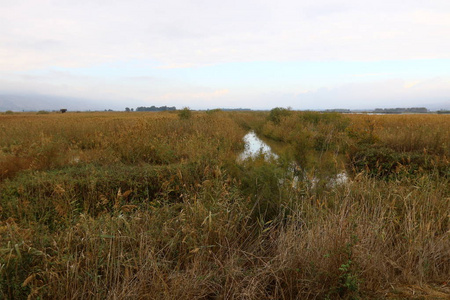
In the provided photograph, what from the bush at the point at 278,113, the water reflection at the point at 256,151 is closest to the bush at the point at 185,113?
the water reflection at the point at 256,151

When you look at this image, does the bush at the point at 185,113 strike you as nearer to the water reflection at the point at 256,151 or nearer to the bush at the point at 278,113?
the water reflection at the point at 256,151

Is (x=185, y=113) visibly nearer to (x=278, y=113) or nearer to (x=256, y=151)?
(x=278, y=113)

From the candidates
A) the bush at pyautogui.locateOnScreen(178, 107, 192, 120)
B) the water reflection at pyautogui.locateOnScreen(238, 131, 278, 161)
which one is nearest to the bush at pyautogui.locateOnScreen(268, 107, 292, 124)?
the bush at pyautogui.locateOnScreen(178, 107, 192, 120)

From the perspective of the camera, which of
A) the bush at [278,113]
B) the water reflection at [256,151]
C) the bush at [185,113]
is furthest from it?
the bush at [278,113]

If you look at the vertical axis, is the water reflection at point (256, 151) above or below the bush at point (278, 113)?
below

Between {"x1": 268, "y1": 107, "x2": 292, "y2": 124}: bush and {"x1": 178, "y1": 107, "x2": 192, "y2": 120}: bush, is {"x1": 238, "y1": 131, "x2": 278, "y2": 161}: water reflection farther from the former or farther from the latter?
{"x1": 268, "y1": 107, "x2": 292, "y2": 124}: bush

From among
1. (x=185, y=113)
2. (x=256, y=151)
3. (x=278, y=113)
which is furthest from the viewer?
(x=278, y=113)

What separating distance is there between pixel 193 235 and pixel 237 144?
975 cm

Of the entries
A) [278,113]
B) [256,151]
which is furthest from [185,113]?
[256,151]

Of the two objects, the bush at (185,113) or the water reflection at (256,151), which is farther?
the bush at (185,113)

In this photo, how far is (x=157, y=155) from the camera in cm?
841

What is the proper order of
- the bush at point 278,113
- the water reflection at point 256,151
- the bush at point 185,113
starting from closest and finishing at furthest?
the water reflection at point 256,151 → the bush at point 185,113 → the bush at point 278,113

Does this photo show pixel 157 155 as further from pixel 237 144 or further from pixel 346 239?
pixel 346 239

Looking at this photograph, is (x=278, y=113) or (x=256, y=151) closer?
(x=256, y=151)
